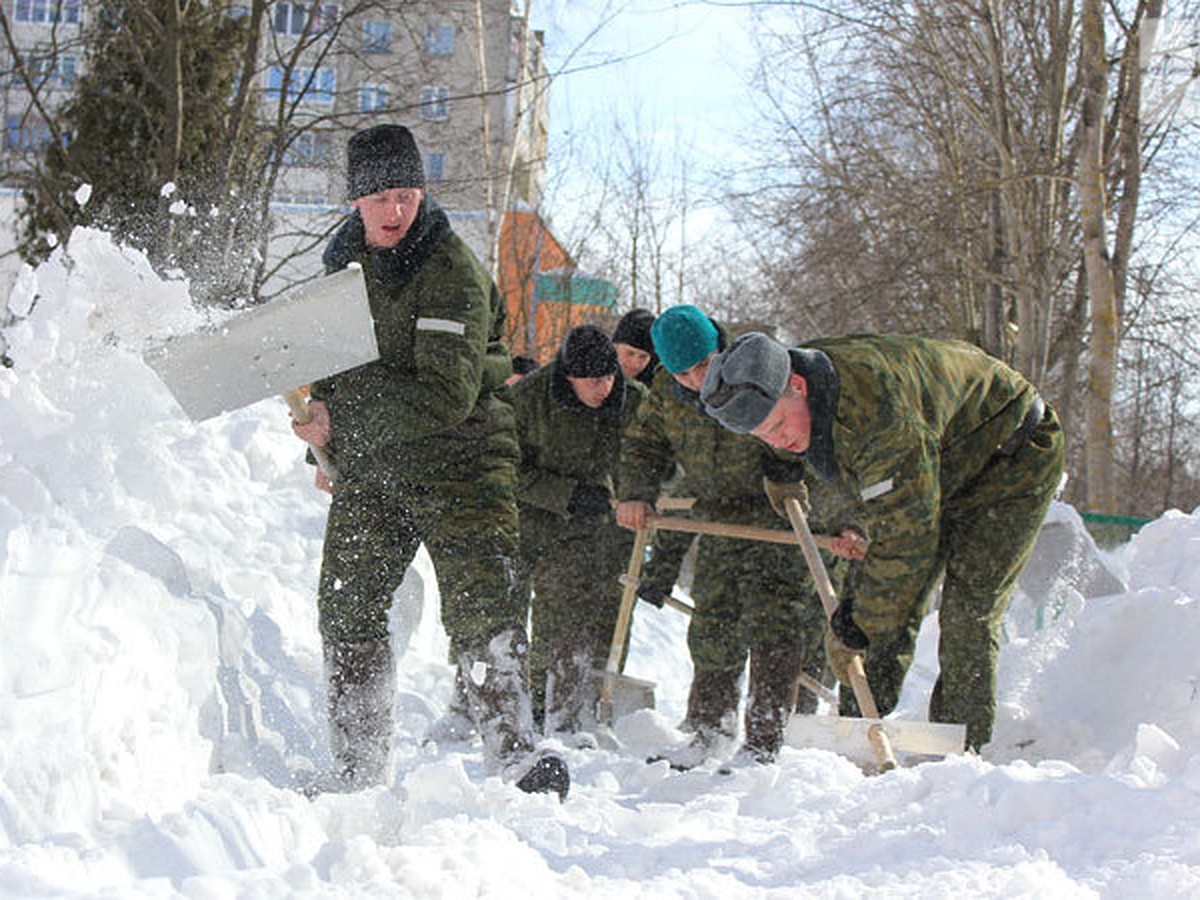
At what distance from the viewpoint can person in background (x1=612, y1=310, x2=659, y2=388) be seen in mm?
6027

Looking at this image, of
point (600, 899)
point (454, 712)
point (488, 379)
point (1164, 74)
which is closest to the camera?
point (600, 899)

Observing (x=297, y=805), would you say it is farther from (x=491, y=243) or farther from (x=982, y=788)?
(x=491, y=243)

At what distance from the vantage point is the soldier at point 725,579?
478cm

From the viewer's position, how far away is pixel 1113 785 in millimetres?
3053

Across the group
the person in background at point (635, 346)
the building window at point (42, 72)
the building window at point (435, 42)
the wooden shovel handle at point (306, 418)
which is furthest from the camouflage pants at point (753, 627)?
the building window at point (435, 42)

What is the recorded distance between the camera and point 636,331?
603 centimetres

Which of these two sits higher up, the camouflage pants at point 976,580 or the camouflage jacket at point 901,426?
the camouflage jacket at point 901,426

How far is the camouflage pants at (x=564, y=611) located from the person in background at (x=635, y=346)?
26.8 inches

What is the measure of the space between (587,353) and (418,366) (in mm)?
2136

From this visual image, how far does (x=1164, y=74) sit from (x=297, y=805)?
9.92 m

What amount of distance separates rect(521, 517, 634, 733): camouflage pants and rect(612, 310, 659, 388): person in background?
26.8 inches

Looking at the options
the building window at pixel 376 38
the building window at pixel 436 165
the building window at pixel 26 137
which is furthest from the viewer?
the building window at pixel 436 165

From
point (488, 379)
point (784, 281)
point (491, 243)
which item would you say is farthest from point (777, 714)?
point (784, 281)

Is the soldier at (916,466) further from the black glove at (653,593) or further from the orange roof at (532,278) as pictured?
the orange roof at (532,278)
